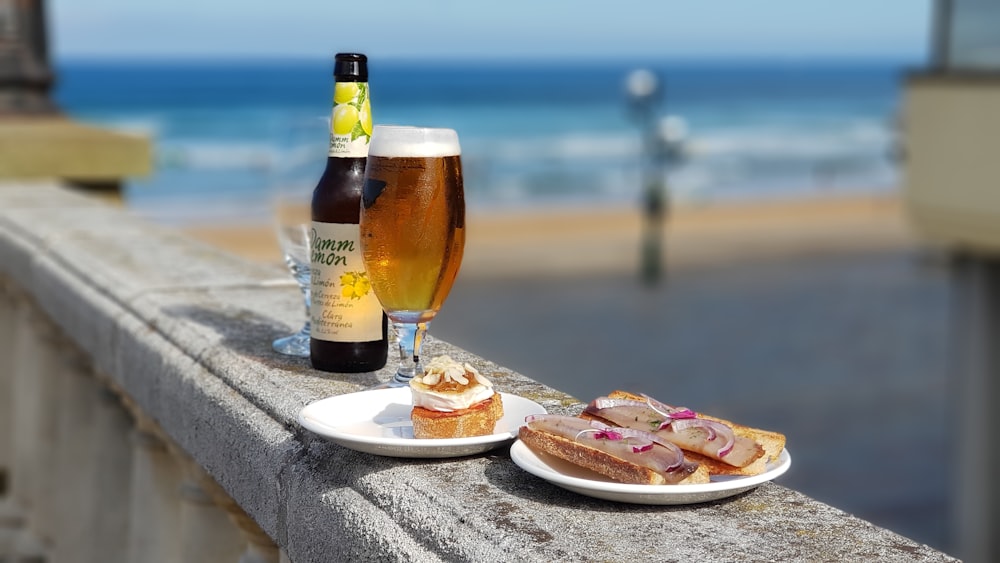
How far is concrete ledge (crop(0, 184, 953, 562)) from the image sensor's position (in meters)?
1.13

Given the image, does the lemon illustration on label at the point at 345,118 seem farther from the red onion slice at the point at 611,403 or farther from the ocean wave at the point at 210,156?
the ocean wave at the point at 210,156

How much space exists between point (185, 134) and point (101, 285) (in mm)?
40665

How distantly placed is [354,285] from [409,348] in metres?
0.13

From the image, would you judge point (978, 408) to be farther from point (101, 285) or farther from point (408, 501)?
point (408, 501)

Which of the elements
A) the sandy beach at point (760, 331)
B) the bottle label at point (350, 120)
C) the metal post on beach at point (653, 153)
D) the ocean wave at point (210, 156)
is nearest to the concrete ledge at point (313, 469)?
the bottle label at point (350, 120)

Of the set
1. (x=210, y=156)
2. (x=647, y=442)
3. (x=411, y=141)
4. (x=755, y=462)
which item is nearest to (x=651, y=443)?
(x=647, y=442)

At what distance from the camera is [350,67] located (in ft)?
5.66

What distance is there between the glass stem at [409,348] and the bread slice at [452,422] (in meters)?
0.27

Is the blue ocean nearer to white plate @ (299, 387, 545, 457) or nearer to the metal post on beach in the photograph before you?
white plate @ (299, 387, 545, 457)

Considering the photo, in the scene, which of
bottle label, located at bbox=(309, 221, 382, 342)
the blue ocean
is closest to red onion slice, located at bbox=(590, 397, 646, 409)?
bottle label, located at bbox=(309, 221, 382, 342)

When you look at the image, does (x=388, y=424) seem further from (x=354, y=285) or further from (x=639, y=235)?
(x=639, y=235)

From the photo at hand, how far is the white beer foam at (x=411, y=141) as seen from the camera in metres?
1.53

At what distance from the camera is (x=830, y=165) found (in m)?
37.8

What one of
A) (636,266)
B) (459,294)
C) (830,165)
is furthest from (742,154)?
(459,294)
